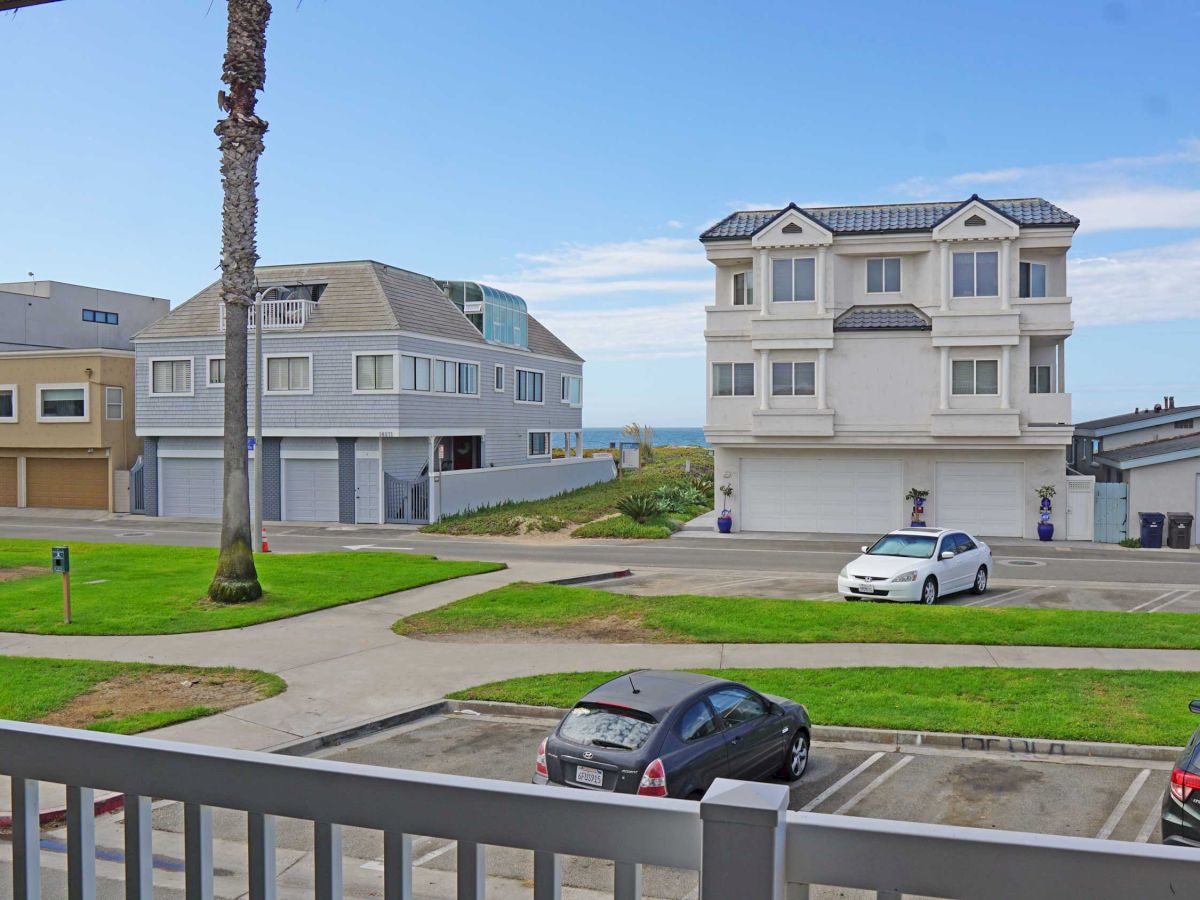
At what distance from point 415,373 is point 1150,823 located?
36043 mm

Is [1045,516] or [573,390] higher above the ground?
[573,390]

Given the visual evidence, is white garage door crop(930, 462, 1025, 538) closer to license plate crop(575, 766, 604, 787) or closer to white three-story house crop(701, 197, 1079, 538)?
white three-story house crop(701, 197, 1079, 538)

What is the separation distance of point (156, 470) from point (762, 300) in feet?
87.2

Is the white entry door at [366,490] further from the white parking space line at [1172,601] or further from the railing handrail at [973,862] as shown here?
the railing handrail at [973,862]

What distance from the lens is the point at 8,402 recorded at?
4778 cm

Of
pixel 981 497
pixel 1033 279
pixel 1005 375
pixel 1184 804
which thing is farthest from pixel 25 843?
pixel 1033 279

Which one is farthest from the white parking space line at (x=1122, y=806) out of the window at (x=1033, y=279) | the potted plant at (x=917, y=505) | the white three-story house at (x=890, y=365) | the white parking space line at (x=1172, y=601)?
the window at (x=1033, y=279)

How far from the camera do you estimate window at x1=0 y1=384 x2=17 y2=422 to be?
156ft

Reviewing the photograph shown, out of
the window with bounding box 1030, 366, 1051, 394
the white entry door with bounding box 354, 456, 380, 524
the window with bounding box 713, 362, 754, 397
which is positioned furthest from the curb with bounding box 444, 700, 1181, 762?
the white entry door with bounding box 354, 456, 380, 524

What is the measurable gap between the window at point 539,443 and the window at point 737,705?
45.3 m

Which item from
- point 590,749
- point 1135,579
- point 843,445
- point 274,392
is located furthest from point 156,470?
point 590,749

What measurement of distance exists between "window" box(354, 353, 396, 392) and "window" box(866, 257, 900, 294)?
1830cm

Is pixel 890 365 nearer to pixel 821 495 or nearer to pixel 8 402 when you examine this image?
pixel 821 495

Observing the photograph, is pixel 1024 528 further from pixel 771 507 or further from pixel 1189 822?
pixel 1189 822
